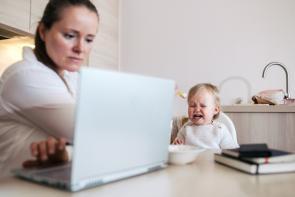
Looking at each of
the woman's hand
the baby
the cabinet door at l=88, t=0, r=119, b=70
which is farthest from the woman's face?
the cabinet door at l=88, t=0, r=119, b=70

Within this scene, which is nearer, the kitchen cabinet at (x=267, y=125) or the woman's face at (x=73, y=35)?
the woman's face at (x=73, y=35)

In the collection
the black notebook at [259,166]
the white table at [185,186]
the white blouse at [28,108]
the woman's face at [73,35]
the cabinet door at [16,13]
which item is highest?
the cabinet door at [16,13]

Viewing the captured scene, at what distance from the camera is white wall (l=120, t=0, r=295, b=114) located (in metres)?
3.00

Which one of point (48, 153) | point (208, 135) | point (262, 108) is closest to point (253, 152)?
point (48, 153)

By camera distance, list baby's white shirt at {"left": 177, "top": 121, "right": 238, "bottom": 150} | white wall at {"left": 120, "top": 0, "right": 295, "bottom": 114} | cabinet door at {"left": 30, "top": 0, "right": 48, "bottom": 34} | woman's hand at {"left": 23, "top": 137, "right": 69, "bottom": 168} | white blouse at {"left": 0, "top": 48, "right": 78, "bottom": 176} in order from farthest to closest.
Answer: white wall at {"left": 120, "top": 0, "right": 295, "bottom": 114} < cabinet door at {"left": 30, "top": 0, "right": 48, "bottom": 34} < baby's white shirt at {"left": 177, "top": 121, "right": 238, "bottom": 150} < white blouse at {"left": 0, "top": 48, "right": 78, "bottom": 176} < woman's hand at {"left": 23, "top": 137, "right": 69, "bottom": 168}

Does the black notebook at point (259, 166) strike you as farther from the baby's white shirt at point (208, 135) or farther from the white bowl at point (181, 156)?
the baby's white shirt at point (208, 135)

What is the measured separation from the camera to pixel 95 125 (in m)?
0.59

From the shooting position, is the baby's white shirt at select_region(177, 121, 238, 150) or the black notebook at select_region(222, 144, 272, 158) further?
the baby's white shirt at select_region(177, 121, 238, 150)

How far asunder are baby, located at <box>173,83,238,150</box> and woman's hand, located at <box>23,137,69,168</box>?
133 cm

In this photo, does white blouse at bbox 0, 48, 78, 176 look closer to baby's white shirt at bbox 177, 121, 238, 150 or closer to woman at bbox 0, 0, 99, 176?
woman at bbox 0, 0, 99, 176

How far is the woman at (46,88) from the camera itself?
89cm

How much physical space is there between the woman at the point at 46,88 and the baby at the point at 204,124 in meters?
1.20

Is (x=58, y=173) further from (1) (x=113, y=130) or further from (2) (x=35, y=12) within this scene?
(2) (x=35, y=12)

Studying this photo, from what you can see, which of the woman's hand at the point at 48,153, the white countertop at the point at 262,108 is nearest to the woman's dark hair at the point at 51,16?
the woman's hand at the point at 48,153
